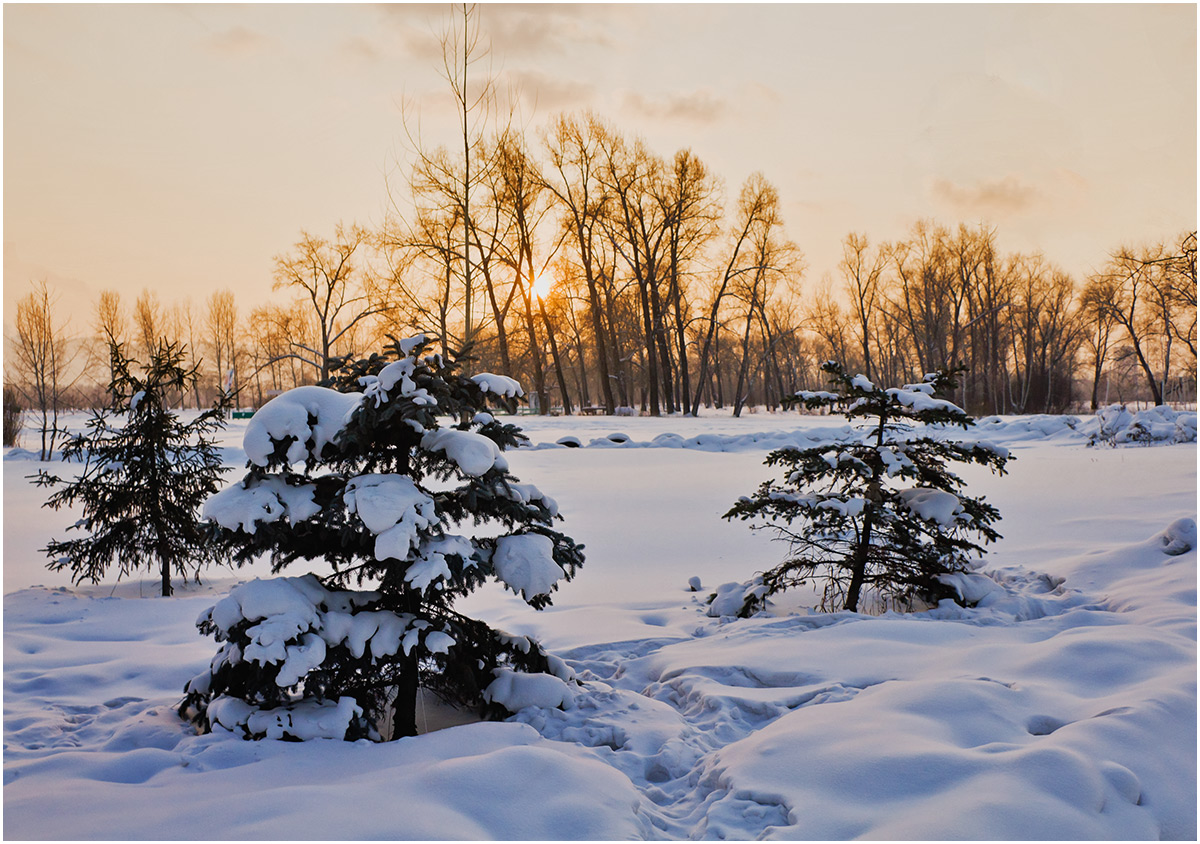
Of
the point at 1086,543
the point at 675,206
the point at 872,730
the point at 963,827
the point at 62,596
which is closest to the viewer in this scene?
the point at 963,827

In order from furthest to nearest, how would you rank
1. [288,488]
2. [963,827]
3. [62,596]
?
[62,596] → [288,488] → [963,827]

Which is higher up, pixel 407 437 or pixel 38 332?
pixel 38 332

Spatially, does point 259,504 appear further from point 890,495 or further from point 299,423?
point 890,495

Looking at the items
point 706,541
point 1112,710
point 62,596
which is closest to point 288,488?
point 1112,710

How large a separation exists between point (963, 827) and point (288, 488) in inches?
138

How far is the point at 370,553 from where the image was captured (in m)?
4.40

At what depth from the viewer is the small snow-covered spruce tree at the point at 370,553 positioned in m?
3.87

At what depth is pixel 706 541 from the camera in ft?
31.4

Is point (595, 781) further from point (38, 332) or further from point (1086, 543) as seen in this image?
point (38, 332)

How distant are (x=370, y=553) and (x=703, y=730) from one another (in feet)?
7.01

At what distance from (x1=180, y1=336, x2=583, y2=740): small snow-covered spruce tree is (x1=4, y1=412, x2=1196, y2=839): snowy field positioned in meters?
0.27

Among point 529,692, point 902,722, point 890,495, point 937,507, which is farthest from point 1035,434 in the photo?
point 529,692

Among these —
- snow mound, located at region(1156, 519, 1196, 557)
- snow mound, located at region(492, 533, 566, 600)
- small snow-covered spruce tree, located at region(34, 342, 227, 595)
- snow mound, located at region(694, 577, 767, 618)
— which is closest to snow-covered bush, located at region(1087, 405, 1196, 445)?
snow mound, located at region(1156, 519, 1196, 557)

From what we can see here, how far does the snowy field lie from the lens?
3.00 m
